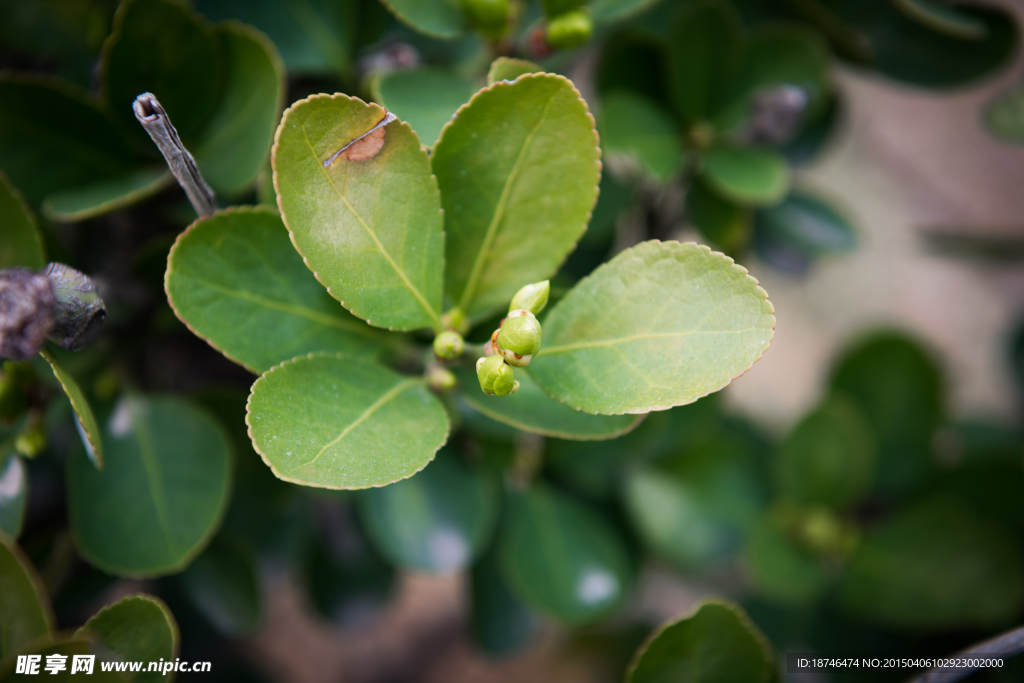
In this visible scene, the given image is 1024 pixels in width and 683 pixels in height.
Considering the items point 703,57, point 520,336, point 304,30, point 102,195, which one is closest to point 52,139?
point 102,195

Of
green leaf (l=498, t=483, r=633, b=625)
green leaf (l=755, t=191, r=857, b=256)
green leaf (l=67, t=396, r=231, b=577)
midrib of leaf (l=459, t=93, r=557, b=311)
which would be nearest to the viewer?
midrib of leaf (l=459, t=93, r=557, b=311)

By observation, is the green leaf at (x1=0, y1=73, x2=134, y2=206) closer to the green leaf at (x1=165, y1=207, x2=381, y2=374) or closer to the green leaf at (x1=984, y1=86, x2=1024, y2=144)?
the green leaf at (x1=165, y1=207, x2=381, y2=374)

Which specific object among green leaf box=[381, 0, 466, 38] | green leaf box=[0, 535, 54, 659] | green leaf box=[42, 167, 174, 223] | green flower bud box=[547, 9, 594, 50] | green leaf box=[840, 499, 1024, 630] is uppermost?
green leaf box=[381, 0, 466, 38]

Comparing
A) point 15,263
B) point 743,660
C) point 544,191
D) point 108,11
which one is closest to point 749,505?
point 743,660

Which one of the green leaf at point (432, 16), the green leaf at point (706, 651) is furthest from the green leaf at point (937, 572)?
the green leaf at point (432, 16)

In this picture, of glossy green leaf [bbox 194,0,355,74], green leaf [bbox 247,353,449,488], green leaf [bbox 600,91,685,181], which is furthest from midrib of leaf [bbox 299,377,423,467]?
glossy green leaf [bbox 194,0,355,74]

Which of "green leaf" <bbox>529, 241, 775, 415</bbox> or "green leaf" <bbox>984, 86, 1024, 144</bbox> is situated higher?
"green leaf" <bbox>529, 241, 775, 415</bbox>

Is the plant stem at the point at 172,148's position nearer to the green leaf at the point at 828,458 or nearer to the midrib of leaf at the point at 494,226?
the midrib of leaf at the point at 494,226
